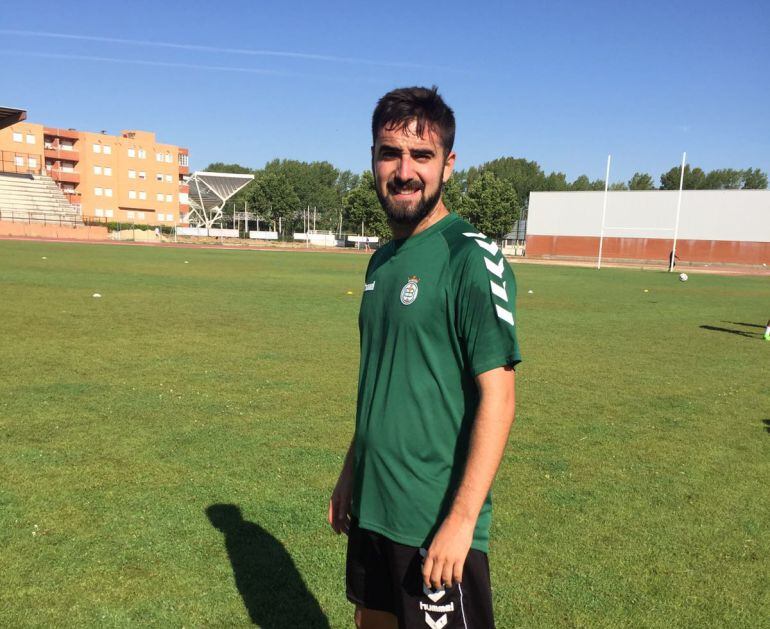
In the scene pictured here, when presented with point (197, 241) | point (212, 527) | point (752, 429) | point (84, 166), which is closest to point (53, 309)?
point (212, 527)

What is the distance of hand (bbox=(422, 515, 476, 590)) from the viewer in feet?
5.81

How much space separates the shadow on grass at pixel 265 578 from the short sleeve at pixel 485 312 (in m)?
2.27

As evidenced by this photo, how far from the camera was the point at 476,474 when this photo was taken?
1.77 metres

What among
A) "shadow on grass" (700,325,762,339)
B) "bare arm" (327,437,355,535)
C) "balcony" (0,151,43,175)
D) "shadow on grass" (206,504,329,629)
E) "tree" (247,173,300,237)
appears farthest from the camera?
"tree" (247,173,300,237)

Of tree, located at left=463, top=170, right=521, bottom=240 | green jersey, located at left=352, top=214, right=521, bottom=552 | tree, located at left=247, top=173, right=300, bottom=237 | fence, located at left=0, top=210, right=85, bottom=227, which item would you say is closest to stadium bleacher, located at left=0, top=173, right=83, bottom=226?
fence, located at left=0, top=210, right=85, bottom=227

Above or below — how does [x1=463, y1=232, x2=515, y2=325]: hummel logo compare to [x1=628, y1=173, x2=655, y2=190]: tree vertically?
below

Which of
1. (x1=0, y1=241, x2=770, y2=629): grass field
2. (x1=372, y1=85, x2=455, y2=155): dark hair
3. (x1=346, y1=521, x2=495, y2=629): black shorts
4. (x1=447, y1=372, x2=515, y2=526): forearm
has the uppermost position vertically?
(x1=372, y1=85, x2=455, y2=155): dark hair

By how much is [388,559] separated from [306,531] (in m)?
2.33

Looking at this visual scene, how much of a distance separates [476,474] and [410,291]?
0.57 metres

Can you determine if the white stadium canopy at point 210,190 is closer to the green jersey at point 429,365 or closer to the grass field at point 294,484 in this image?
the grass field at point 294,484

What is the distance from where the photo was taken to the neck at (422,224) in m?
2.03

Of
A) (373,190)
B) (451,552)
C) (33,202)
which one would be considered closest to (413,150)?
(451,552)

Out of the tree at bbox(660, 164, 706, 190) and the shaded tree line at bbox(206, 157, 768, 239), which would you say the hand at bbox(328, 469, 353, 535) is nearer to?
the shaded tree line at bbox(206, 157, 768, 239)

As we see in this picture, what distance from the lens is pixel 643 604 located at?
349cm
